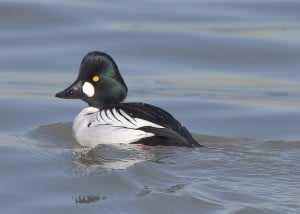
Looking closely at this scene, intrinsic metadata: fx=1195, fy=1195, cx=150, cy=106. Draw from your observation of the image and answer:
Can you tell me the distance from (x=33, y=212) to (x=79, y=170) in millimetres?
1488

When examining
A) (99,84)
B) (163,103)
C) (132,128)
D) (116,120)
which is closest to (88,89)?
(99,84)

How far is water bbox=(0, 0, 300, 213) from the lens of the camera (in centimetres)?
1002

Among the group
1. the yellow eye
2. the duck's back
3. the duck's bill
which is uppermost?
the yellow eye

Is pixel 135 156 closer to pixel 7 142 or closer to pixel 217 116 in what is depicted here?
pixel 7 142

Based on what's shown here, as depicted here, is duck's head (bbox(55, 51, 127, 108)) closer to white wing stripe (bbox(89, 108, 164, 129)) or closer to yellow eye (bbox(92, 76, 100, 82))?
yellow eye (bbox(92, 76, 100, 82))

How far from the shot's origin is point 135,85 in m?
14.9

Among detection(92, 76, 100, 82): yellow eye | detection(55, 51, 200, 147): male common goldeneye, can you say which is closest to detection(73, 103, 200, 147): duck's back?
detection(55, 51, 200, 147): male common goldeneye

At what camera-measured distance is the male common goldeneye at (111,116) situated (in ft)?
38.5

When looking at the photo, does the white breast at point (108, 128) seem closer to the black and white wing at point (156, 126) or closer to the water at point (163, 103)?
A: the black and white wing at point (156, 126)

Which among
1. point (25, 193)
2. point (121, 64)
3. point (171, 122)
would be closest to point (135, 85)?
point (121, 64)

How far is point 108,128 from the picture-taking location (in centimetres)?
1201

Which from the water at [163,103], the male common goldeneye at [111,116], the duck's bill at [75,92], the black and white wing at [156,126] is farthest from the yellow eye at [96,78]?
the water at [163,103]

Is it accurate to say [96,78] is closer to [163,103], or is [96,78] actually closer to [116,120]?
[116,120]

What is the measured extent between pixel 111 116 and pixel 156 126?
58cm
